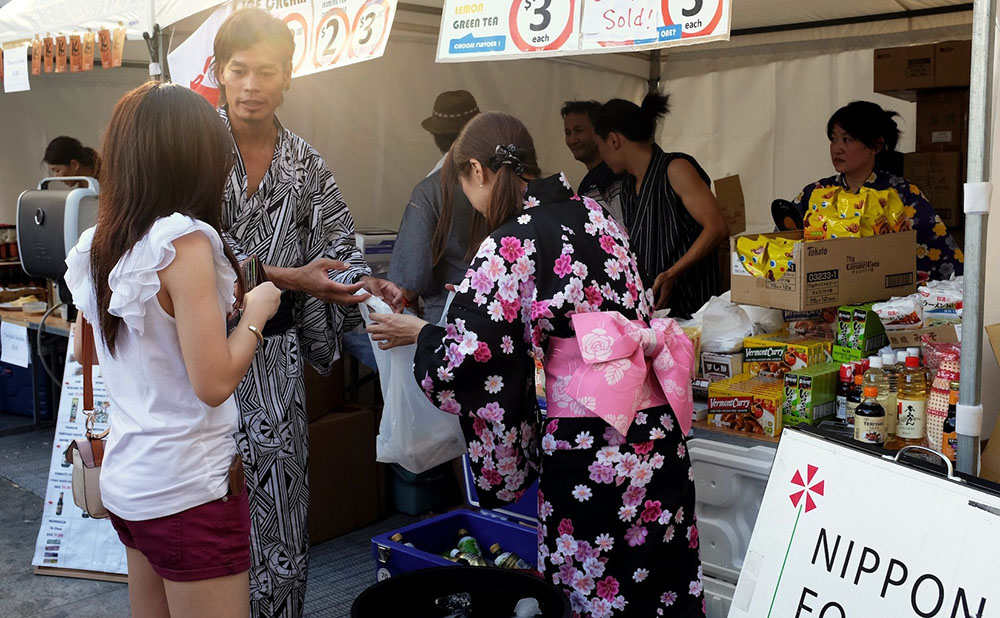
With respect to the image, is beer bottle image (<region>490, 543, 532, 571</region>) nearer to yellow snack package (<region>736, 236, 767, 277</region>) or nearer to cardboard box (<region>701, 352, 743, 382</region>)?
cardboard box (<region>701, 352, 743, 382</region>)

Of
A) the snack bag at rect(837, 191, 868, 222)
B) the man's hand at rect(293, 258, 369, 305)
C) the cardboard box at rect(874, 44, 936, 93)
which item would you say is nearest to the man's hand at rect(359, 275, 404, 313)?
the man's hand at rect(293, 258, 369, 305)

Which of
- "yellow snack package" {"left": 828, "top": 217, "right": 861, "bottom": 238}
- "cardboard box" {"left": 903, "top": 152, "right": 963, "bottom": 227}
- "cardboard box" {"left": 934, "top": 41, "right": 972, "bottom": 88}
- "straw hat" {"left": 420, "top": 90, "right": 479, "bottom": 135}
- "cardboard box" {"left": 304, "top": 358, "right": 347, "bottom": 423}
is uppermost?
"cardboard box" {"left": 934, "top": 41, "right": 972, "bottom": 88}

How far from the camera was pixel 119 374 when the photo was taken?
1674 millimetres

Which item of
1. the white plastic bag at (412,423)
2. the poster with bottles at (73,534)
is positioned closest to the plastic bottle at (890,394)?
the white plastic bag at (412,423)

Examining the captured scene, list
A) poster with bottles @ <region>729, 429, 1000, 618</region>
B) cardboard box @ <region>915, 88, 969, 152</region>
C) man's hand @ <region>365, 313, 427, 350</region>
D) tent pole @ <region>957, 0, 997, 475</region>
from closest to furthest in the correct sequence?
poster with bottles @ <region>729, 429, 1000, 618</region>
tent pole @ <region>957, 0, 997, 475</region>
man's hand @ <region>365, 313, 427, 350</region>
cardboard box @ <region>915, 88, 969, 152</region>

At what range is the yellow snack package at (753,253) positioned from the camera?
2736 mm

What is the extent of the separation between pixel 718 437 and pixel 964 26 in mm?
3369

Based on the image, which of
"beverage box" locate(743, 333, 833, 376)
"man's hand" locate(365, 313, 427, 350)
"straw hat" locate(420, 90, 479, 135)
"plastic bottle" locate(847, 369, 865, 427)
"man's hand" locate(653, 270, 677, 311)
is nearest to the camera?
"man's hand" locate(365, 313, 427, 350)

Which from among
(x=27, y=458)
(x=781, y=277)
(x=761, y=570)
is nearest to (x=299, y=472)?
(x=761, y=570)

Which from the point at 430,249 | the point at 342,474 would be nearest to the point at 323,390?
the point at 342,474

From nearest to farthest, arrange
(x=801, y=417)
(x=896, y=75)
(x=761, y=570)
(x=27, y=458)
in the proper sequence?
(x=761, y=570) < (x=801, y=417) < (x=896, y=75) < (x=27, y=458)

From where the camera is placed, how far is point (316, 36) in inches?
118

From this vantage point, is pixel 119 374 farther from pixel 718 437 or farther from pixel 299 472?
pixel 718 437

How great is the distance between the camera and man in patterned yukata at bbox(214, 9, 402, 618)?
2.34m
